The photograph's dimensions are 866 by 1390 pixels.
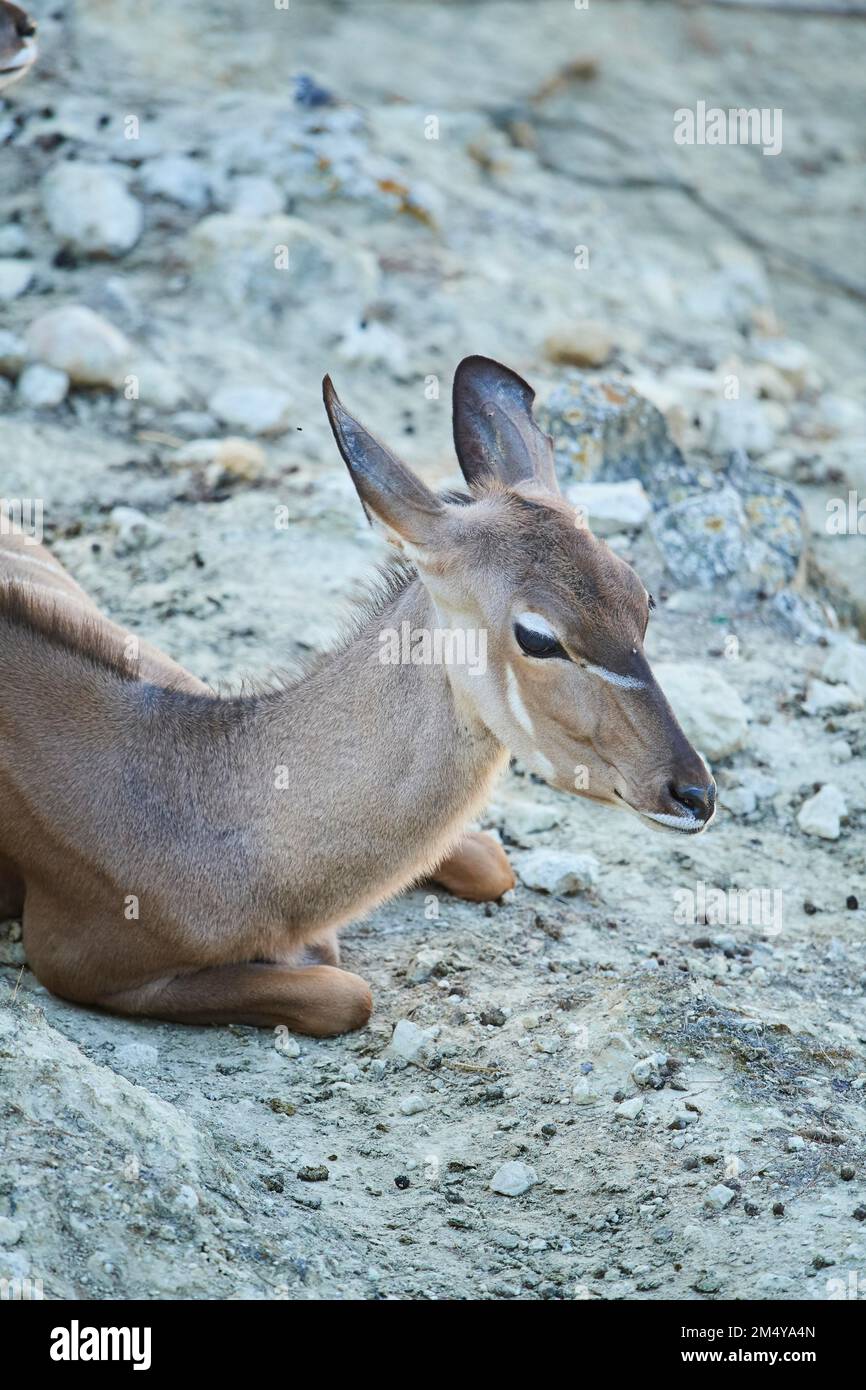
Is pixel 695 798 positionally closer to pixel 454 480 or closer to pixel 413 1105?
pixel 413 1105

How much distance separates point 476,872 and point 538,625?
5.99ft

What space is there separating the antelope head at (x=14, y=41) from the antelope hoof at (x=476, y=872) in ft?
19.9

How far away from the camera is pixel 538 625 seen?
564 centimetres

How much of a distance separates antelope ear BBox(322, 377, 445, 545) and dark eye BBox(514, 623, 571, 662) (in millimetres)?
499

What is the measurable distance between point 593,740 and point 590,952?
1517 mm

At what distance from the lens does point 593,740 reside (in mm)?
5703

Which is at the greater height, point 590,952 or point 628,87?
point 628,87

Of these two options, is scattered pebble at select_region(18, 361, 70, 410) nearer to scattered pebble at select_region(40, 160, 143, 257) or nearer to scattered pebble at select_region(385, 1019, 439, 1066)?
scattered pebble at select_region(40, 160, 143, 257)

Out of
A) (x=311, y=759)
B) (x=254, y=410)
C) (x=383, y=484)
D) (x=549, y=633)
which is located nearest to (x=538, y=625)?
(x=549, y=633)

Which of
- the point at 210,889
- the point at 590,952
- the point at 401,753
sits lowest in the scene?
the point at 590,952
